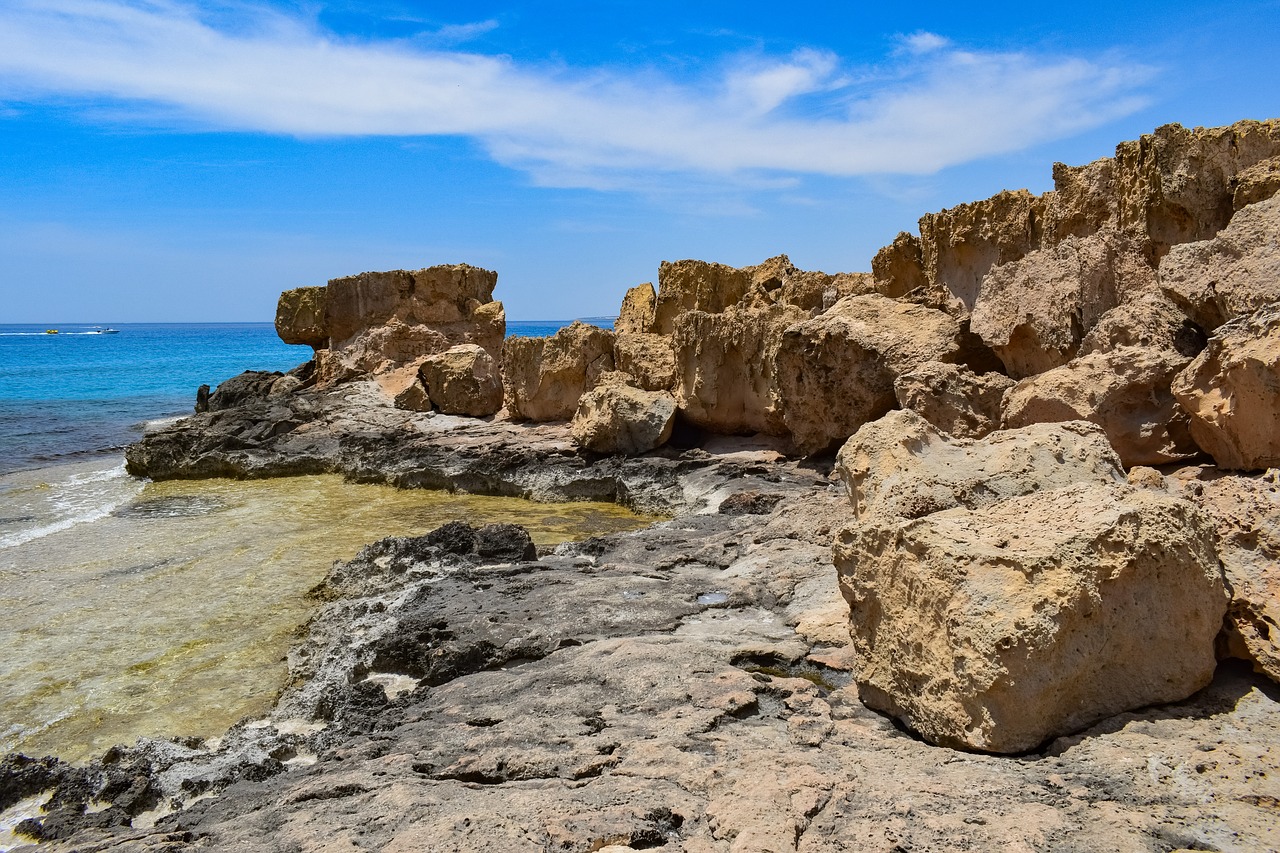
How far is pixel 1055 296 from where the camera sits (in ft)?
25.5

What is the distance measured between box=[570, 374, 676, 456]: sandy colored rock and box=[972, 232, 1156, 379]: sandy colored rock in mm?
5436

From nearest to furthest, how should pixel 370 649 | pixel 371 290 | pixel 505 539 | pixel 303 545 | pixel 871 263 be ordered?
1. pixel 370 649
2. pixel 505 539
3. pixel 303 545
4. pixel 871 263
5. pixel 371 290

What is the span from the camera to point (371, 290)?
781 inches

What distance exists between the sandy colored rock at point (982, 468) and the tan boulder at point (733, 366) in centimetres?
697

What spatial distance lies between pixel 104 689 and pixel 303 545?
3.80 m

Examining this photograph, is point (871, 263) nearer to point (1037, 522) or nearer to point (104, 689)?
point (1037, 522)

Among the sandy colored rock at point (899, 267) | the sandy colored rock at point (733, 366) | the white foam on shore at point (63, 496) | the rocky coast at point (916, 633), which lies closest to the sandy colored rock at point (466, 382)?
the sandy colored rock at point (733, 366)

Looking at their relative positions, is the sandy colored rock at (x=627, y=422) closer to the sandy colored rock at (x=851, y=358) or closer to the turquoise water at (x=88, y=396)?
the sandy colored rock at (x=851, y=358)

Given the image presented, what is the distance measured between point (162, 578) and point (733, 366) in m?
7.55

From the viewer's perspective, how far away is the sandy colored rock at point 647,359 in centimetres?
1400

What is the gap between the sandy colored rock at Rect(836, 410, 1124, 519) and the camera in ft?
14.0

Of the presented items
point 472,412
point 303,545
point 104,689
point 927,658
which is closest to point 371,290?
point 472,412

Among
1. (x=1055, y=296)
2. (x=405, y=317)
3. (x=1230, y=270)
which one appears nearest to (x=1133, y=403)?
(x=1230, y=270)

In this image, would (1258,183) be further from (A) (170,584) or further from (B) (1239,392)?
(A) (170,584)
